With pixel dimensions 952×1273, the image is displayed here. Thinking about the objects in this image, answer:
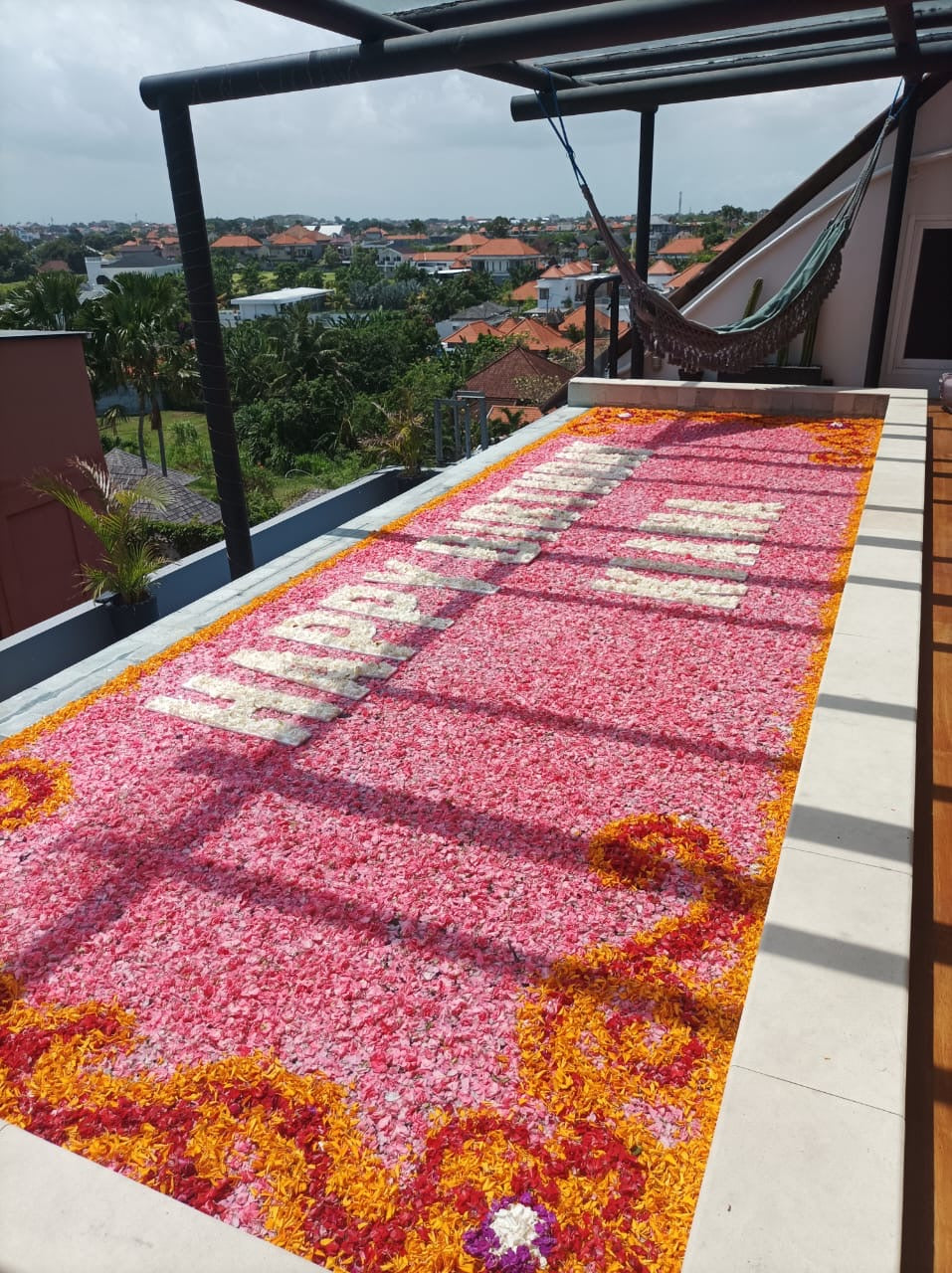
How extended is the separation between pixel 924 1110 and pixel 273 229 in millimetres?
170253

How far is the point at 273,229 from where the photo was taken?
151m

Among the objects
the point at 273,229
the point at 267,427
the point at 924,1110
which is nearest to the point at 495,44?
the point at 924,1110

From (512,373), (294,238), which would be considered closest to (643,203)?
(512,373)

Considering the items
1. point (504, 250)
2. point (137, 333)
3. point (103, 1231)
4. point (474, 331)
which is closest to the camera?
point (103, 1231)

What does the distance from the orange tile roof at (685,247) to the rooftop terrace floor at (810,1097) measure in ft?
273

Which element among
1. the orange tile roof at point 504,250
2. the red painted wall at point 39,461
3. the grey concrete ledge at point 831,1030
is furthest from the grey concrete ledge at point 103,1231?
the orange tile roof at point 504,250

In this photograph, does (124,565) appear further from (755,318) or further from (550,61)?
(755,318)

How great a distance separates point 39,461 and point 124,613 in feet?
11.5

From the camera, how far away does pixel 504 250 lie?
9600cm

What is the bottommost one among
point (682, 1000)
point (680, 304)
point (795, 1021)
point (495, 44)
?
point (682, 1000)

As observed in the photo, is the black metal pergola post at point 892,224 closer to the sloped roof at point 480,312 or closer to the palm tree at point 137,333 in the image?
the palm tree at point 137,333

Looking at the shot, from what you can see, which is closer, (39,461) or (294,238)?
(39,461)

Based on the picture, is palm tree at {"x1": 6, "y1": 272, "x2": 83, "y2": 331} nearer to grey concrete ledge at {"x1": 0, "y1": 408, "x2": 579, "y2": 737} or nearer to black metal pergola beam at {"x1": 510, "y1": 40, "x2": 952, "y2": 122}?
grey concrete ledge at {"x1": 0, "y1": 408, "x2": 579, "y2": 737}

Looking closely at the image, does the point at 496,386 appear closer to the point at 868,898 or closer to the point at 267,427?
the point at 267,427
